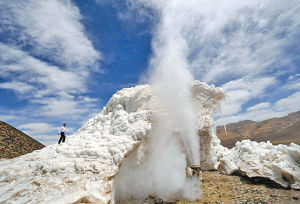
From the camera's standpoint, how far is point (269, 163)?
25.0 ft

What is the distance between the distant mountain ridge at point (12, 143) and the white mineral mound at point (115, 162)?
7218 millimetres

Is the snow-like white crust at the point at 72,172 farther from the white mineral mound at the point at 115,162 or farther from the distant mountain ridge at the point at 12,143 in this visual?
the distant mountain ridge at the point at 12,143

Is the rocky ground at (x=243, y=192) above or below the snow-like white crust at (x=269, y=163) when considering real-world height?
below

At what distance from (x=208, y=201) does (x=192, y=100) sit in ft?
16.0

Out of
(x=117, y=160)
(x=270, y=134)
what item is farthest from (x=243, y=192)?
(x=270, y=134)

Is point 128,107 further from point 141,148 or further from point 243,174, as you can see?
point 243,174

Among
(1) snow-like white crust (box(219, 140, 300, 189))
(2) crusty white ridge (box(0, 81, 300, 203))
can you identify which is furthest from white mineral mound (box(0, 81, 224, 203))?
(1) snow-like white crust (box(219, 140, 300, 189))

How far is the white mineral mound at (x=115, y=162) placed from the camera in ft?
13.8

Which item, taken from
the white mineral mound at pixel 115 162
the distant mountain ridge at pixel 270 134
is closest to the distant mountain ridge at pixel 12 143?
the white mineral mound at pixel 115 162

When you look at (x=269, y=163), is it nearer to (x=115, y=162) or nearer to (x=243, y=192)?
(x=243, y=192)

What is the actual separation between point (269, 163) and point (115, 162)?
719 centimetres

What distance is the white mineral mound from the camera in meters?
4.20

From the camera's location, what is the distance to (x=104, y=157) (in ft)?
17.2

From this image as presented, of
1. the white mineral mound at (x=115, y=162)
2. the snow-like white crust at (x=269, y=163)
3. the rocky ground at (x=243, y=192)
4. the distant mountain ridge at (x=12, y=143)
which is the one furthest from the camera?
the distant mountain ridge at (x=12, y=143)
